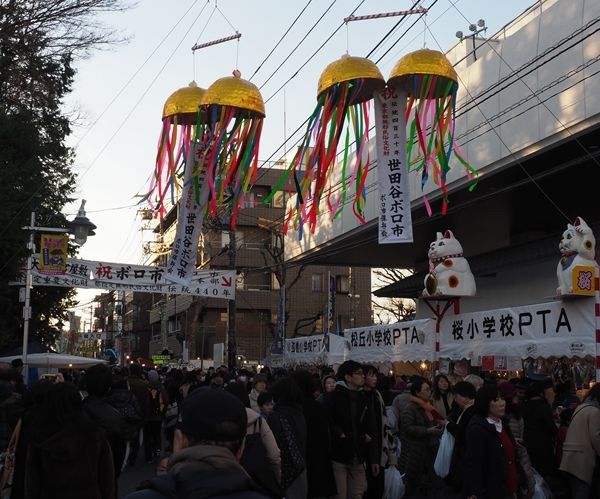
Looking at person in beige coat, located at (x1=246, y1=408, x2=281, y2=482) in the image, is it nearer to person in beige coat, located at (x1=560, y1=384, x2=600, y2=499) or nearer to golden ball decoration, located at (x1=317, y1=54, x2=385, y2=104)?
person in beige coat, located at (x1=560, y1=384, x2=600, y2=499)

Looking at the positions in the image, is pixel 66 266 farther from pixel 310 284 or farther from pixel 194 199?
pixel 310 284

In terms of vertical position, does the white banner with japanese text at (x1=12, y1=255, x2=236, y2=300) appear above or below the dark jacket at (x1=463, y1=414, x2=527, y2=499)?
above

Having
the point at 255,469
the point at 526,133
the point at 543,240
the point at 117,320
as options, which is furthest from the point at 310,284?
the point at 117,320

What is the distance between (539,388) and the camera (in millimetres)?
8055

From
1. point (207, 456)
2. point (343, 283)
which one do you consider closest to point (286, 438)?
point (207, 456)

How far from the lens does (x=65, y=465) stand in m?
4.65

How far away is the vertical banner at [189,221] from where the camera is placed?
1239 cm

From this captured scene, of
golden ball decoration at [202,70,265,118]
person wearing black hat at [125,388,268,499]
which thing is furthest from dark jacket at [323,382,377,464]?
golden ball decoration at [202,70,265,118]

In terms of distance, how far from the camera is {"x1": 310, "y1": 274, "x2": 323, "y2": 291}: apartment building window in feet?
159

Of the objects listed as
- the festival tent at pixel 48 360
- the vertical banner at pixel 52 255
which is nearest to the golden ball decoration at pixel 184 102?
the vertical banner at pixel 52 255

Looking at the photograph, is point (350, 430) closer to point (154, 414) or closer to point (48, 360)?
point (154, 414)

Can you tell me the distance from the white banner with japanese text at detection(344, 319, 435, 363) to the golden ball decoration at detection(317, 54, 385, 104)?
4.76 metres

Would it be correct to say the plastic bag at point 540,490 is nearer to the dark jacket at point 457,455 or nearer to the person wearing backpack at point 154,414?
the dark jacket at point 457,455

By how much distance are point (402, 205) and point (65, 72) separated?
1119 cm
